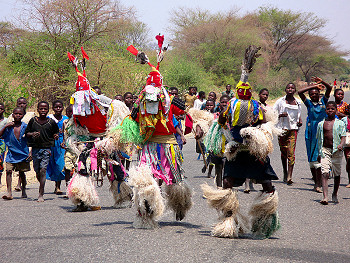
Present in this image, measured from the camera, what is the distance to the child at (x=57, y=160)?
10141 millimetres

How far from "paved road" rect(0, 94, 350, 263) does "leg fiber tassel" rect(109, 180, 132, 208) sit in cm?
20

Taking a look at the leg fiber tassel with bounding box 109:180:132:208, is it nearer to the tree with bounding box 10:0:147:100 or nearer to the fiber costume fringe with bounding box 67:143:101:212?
the fiber costume fringe with bounding box 67:143:101:212

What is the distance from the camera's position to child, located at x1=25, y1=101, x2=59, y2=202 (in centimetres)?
925

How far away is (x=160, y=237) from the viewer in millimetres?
6051

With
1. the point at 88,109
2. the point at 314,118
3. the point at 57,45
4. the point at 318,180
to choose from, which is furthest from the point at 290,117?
the point at 57,45

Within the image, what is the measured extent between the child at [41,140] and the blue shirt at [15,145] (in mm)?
506

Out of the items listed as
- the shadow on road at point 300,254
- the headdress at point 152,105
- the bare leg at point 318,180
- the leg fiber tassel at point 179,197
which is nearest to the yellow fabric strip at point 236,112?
the headdress at point 152,105

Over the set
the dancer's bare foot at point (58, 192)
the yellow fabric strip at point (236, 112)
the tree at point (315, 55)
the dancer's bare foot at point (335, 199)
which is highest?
the tree at point (315, 55)

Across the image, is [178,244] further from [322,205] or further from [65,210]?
[322,205]

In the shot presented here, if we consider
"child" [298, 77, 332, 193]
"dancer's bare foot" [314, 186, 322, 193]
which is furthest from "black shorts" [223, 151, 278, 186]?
"child" [298, 77, 332, 193]

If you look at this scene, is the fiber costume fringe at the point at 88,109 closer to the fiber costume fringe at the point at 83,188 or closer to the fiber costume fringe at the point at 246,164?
the fiber costume fringe at the point at 83,188

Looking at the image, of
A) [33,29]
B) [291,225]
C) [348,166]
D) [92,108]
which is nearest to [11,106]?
[33,29]

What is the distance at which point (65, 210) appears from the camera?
325 inches

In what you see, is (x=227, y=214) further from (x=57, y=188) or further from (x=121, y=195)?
(x=57, y=188)
